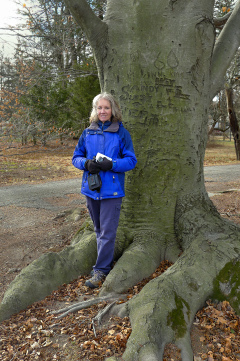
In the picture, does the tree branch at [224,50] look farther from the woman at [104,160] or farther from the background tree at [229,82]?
the woman at [104,160]

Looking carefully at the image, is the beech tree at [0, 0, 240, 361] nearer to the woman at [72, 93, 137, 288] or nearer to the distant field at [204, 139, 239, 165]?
the woman at [72, 93, 137, 288]

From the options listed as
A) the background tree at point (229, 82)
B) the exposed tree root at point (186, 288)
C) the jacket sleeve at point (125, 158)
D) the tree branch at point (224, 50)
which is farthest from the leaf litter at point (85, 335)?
the background tree at point (229, 82)

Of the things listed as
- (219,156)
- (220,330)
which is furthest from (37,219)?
(219,156)

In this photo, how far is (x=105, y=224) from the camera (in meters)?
3.17

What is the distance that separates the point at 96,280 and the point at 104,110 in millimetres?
1872

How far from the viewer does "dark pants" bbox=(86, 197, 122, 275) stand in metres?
3.15

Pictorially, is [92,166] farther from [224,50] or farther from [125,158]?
[224,50]

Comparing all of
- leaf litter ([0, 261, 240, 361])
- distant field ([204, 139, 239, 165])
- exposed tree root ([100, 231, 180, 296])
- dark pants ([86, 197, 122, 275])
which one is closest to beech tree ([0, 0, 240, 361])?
exposed tree root ([100, 231, 180, 296])

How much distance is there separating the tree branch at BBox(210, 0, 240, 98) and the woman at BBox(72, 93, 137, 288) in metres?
1.80

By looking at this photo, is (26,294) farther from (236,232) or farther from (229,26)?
(229,26)

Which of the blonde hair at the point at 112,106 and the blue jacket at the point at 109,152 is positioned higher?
the blonde hair at the point at 112,106

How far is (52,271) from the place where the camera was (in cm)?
333

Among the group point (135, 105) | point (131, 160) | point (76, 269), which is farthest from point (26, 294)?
point (135, 105)

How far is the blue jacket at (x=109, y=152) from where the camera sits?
3072mm
